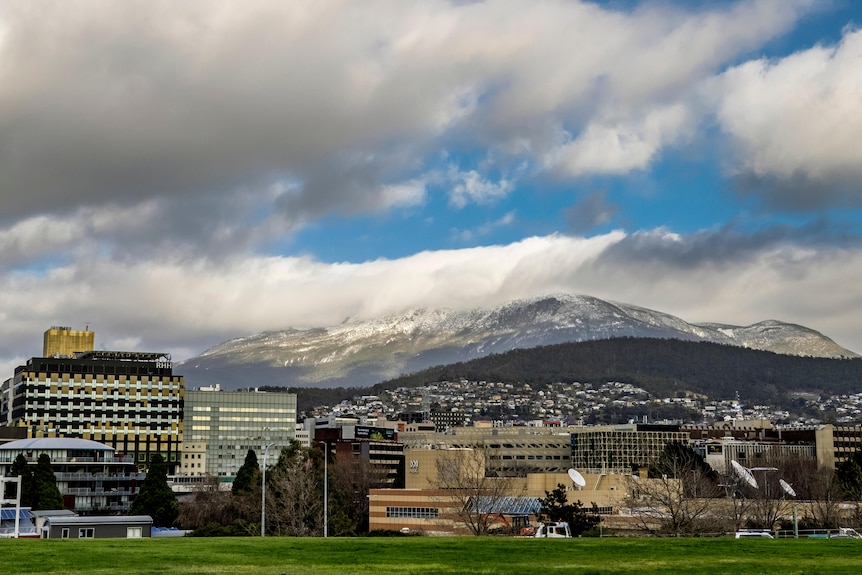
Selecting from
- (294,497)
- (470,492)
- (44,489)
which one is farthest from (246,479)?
(294,497)

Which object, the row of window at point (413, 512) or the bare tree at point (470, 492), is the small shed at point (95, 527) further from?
the row of window at point (413, 512)

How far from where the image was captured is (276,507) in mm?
99750

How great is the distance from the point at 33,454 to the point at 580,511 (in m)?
81.0

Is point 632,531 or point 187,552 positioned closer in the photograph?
point 187,552

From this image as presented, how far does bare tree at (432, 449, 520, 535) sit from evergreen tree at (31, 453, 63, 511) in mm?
42634

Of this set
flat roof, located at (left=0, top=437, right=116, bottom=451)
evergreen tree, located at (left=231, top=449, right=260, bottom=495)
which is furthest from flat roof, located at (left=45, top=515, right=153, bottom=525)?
flat roof, located at (left=0, top=437, right=116, bottom=451)

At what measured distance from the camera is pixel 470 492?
111312 millimetres

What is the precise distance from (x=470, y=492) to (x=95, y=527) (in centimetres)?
4139

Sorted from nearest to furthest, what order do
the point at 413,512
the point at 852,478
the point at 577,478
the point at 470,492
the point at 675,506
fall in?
1. the point at 675,506
2. the point at 470,492
3. the point at 413,512
4. the point at 577,478
5. the point at 852,478

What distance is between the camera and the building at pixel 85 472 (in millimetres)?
139250

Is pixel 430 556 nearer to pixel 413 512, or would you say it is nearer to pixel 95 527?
pixel 95 527

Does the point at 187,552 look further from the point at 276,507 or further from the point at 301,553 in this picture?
the point at 276,507

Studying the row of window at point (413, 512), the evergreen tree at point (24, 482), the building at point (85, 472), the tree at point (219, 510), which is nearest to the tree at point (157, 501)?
the tree at point (219, 510)

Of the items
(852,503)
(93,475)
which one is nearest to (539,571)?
(852,503)
